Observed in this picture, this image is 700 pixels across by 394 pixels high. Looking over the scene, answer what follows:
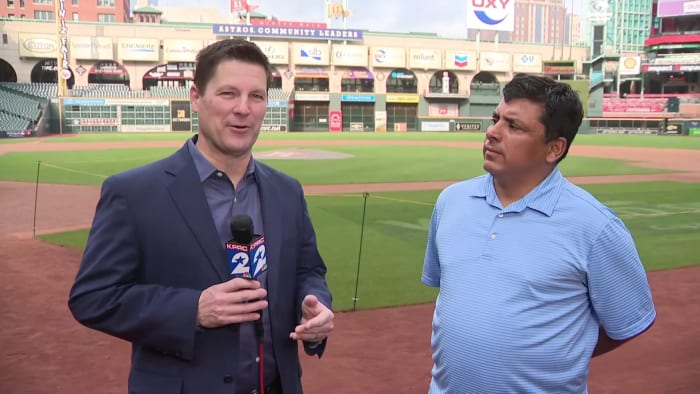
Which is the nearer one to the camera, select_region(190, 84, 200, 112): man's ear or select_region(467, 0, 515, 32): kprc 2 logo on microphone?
select_region(190, 84, 200, 112): man's ear

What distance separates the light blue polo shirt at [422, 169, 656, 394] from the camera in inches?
99.6

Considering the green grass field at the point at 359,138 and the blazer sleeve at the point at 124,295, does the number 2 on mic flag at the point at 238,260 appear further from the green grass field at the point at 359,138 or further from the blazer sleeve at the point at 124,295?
the green grass field at the point at 359,138

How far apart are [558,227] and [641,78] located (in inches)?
3640

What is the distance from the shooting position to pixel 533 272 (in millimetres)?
2529

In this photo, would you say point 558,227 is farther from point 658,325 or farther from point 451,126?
point 451,126

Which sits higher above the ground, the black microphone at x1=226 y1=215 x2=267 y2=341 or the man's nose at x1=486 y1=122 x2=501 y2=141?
the man's nose at x1=486 y1=122 x2=501 y2=141

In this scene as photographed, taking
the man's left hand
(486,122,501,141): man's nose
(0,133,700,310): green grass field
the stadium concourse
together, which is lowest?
the stadium concourse

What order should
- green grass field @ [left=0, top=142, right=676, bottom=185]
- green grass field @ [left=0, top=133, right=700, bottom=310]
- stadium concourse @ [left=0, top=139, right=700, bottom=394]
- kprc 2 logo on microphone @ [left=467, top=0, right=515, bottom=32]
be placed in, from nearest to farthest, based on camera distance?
stadium concourse @ [left=0, top=139, right=700, bottom=394], green grass field @ [left=0, top=133, right=700, bottom=310], green grass field @ [left=0, top=142, right=676, bottom=185], kprc 2 logo on microphone @ [left=467, top=0, right=515, bottom=32]

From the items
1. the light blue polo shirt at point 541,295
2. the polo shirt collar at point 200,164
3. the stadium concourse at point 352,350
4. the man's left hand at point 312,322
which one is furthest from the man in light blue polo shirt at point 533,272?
the stadium concourse at point 352,350

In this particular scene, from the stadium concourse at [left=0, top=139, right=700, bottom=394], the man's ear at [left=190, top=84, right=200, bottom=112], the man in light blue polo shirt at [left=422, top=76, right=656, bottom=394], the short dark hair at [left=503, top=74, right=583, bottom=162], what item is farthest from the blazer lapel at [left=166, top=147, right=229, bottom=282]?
the stadium concourse at [left=0, top=139, right=700, bottom=394]

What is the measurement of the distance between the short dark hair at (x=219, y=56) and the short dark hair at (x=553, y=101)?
1.24 m

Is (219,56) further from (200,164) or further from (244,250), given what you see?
(244,250)

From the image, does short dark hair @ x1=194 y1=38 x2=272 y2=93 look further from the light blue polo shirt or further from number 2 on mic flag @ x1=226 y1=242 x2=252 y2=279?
the light blue polo shirt

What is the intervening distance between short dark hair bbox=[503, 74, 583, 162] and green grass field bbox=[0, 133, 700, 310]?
5341mm
